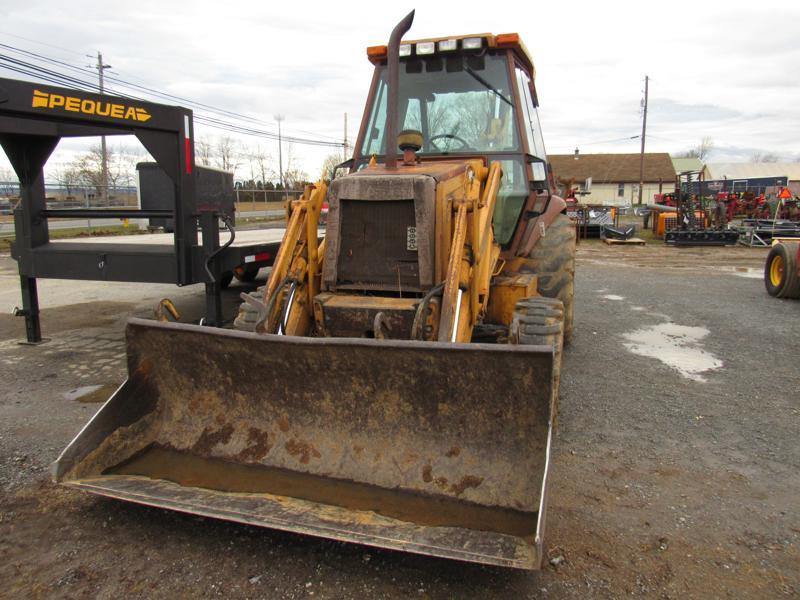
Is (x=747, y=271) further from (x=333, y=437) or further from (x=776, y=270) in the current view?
(x=333, y=437)

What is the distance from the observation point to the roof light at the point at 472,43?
5.09 metres

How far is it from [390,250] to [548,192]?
2.22 metres

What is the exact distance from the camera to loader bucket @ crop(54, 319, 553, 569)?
9.36 feet

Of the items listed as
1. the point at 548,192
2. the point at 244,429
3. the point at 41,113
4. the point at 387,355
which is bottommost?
the point at 244,429

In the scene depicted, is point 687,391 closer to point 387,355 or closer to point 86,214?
point 387,355

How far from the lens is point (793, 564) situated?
279 centimetres

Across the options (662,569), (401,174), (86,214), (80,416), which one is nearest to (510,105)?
(401,174)

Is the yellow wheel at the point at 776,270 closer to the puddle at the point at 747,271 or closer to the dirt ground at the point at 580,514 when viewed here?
the puddle at the point at 747,271

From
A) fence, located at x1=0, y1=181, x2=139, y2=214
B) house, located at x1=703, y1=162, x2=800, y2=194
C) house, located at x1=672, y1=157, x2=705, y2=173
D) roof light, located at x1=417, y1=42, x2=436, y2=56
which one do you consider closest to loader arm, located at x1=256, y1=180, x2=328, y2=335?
roof light, located at x1=417, y1=42, x2=436, y2=56

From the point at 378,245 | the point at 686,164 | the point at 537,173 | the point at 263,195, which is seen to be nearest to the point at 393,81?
the point at 378,245

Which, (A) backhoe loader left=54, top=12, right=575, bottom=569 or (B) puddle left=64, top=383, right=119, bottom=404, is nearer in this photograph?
(A) backhoe loader left=54, top=12, right=575, bottom=569

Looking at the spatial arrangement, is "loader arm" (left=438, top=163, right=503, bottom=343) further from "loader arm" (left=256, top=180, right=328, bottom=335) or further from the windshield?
"loader arm" (left=256, top=180, right=328, bottom=335)

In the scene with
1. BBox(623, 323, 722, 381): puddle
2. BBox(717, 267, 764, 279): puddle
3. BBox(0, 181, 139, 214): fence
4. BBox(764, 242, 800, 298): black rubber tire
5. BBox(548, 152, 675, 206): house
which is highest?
BBox(548, 152, 675, 206): house

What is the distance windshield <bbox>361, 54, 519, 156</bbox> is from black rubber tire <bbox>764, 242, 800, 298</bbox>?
701cm
